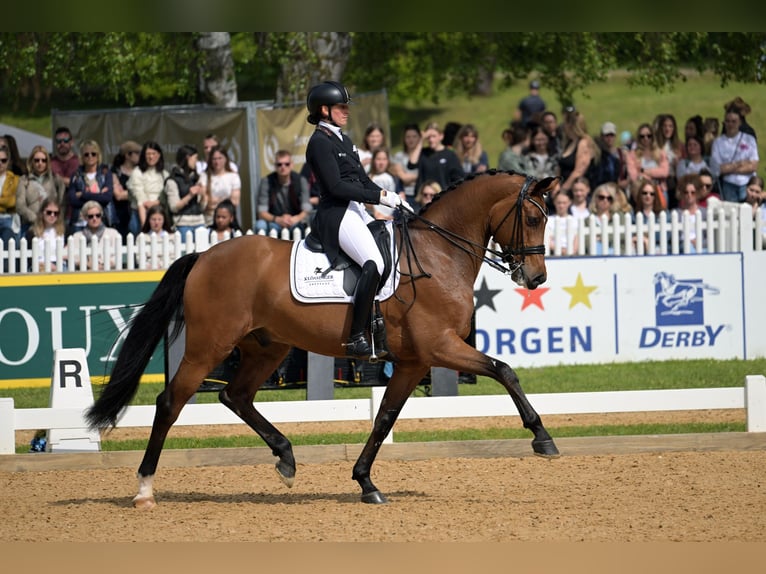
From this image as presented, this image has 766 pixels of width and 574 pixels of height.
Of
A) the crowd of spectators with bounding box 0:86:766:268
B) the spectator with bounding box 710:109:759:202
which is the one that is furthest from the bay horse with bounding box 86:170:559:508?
the spectator with bounding box 710:109:759:202

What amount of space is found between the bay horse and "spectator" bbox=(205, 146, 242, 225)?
7844 millimetres

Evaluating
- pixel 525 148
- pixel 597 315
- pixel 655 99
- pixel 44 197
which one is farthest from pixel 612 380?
pixel 655 99

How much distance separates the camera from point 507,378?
7039mm

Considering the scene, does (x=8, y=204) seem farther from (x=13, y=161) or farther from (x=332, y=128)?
(x=332, y=128)

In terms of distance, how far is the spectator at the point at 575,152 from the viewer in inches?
648

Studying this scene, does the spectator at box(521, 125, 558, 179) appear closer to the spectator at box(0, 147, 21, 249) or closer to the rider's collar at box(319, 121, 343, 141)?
the spectator at box(0, 147, 21, 249)

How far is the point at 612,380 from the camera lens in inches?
499

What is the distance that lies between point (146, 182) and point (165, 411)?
8.41 m

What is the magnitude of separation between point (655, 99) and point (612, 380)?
2876cm

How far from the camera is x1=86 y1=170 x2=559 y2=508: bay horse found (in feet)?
24.2

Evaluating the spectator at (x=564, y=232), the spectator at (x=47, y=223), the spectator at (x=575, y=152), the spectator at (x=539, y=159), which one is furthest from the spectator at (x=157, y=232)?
the spectator at (x=575, y=152)

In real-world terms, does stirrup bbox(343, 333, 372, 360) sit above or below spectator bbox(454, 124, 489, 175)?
below

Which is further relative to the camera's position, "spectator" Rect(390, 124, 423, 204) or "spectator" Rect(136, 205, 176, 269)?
"spectator" Rect(390, 124, 423, 204)

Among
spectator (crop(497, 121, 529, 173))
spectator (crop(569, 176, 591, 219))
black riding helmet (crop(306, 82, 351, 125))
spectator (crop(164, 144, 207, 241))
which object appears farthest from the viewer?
spectator (crop(497, 121, 529, 173))
